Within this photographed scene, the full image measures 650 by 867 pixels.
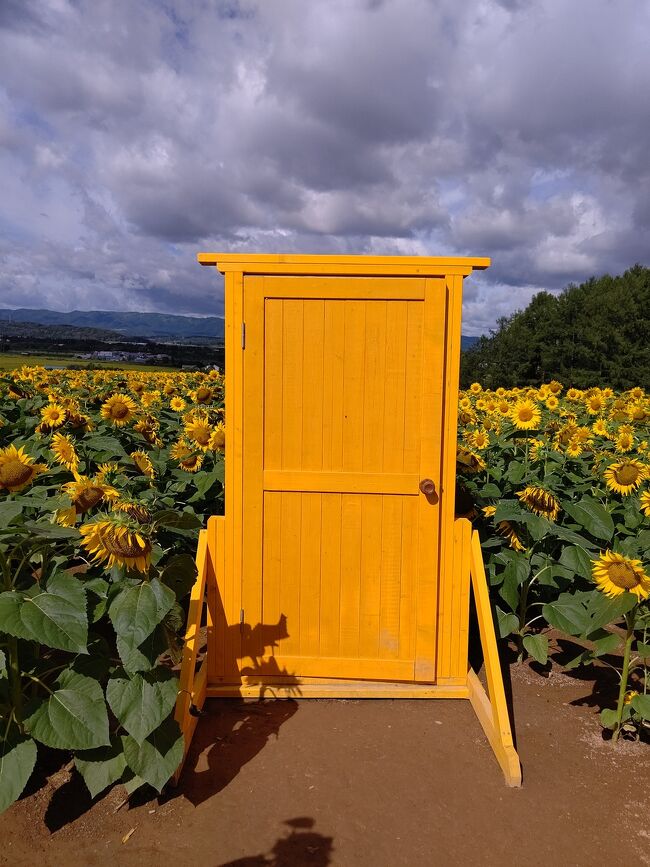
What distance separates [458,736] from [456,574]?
801mm

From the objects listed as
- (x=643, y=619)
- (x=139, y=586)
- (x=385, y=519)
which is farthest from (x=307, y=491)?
(x=643, y=619)

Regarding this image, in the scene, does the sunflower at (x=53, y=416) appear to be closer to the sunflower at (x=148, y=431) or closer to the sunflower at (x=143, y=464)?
the sunflower at (x=148, y=431)

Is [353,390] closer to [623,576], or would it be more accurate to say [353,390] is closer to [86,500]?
[86,500]

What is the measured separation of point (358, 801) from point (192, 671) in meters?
0.92

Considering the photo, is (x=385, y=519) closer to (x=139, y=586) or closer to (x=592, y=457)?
(x=139, y=586)

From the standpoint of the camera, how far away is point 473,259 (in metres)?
3.44

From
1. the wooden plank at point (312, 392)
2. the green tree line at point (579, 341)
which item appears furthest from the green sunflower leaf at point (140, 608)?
the green tree line at point (579, 341)

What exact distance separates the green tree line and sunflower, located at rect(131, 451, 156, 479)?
4050 cm

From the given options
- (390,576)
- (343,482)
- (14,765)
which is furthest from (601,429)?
(14,765)

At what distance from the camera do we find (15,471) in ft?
10.2

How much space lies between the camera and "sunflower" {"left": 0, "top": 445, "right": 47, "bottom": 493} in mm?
3107

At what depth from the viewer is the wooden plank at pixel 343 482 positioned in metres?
3.54

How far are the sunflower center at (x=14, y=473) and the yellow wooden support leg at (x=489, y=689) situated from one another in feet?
7.25

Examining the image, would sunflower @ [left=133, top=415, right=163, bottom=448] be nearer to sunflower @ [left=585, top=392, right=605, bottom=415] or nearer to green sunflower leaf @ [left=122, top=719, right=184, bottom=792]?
green sunflower leaf @ [left=122, top=719, right=184, bottom=792]
